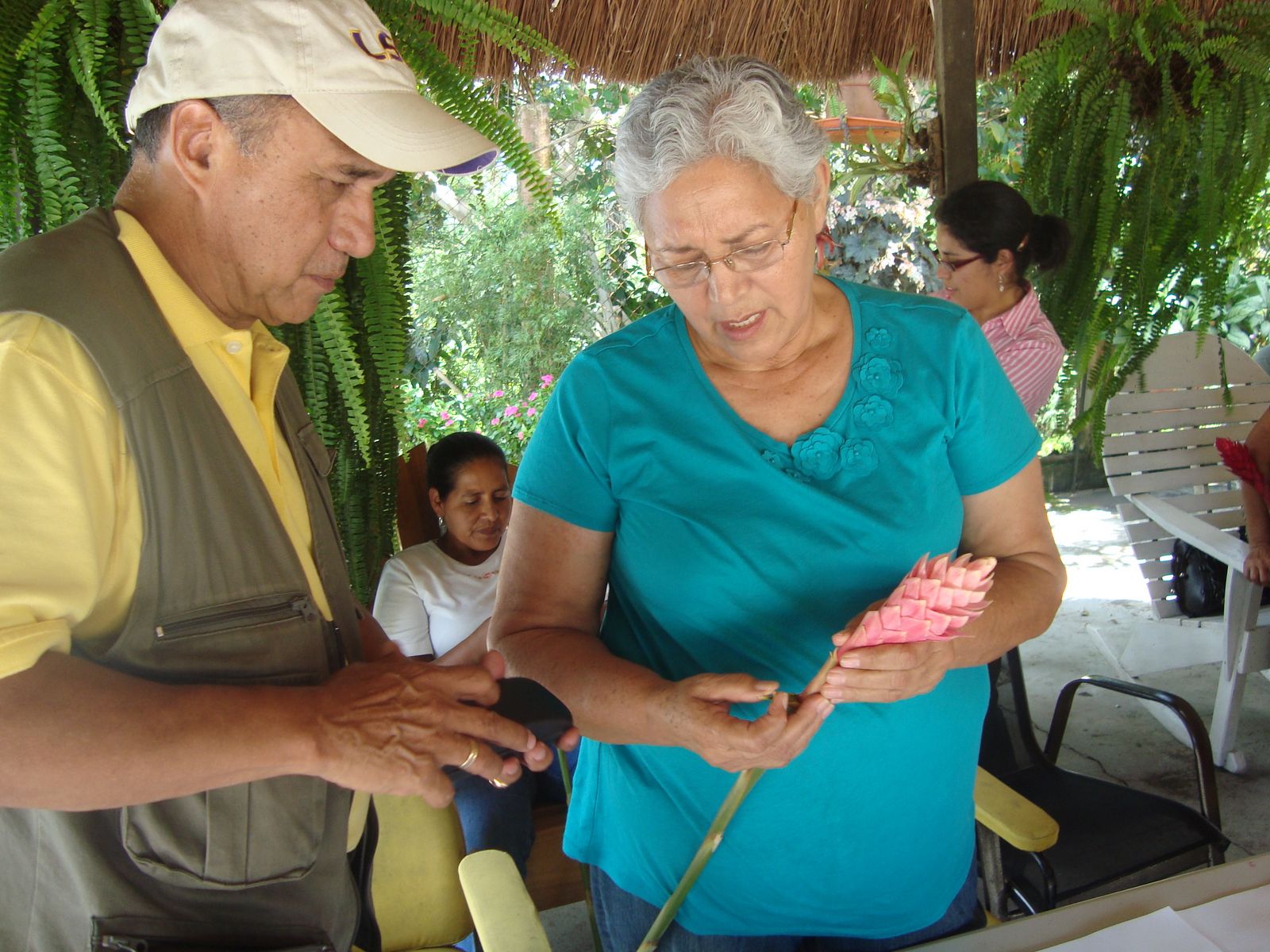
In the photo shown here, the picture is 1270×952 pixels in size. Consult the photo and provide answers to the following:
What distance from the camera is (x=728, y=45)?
3162 mm

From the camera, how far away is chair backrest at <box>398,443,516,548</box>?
3154 millimetres

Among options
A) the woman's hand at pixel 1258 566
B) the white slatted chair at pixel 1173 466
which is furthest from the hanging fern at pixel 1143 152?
the woman's hand at pixel 1258 566

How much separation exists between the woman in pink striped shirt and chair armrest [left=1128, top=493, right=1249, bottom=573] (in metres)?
1.03

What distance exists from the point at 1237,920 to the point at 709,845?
57 centimetres

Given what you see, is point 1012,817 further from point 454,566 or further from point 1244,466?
point 1244,466

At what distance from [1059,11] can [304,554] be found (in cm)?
335

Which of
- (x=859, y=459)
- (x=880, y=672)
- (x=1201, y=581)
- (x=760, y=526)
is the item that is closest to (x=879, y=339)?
(x=859, y=459)

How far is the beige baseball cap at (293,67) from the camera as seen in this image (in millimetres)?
1003

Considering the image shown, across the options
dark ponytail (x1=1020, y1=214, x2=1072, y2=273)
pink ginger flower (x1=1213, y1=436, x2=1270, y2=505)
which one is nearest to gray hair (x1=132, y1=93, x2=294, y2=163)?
dark ponytail (x1=1020, y1=214, x2=1072, y2=273)

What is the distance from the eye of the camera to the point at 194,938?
995 millimetres

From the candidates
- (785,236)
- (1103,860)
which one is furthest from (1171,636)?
(785,236)

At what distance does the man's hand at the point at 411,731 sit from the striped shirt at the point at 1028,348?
2.16 meters

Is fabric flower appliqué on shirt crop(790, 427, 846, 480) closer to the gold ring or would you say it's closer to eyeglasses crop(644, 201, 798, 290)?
eyeglasses crop(644, 201, 798, 290)

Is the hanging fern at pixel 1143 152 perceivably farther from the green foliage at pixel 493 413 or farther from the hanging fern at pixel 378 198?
the green foliage at pixel 493 413
